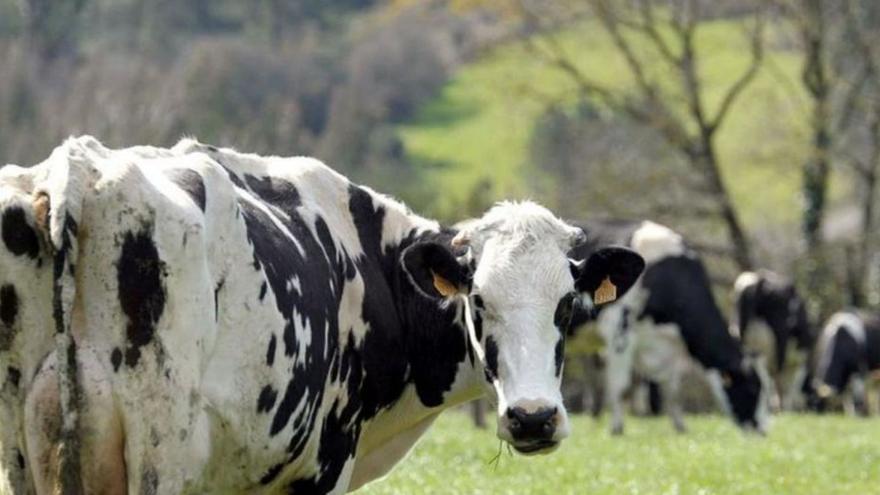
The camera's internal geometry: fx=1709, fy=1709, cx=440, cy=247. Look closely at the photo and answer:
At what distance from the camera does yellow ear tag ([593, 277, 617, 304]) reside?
9596 mm

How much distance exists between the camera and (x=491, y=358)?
8922 mm

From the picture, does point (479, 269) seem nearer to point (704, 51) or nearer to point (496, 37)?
point (496, 37)

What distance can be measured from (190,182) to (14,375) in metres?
1.31

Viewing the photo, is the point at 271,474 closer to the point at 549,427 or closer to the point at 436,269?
the point at 549,427

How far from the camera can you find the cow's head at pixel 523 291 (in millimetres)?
8461

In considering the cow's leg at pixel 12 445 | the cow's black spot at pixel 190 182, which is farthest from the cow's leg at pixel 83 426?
the cow's black spot at pixel 190 182

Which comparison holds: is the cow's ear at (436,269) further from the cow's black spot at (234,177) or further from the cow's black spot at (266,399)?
the cow's black spot at (266,399)

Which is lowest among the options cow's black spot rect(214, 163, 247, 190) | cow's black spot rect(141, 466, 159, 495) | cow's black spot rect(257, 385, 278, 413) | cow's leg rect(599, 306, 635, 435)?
cow's leg rect(599, 306, 635, 435)

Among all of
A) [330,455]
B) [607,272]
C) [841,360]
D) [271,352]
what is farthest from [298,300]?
[841,360]

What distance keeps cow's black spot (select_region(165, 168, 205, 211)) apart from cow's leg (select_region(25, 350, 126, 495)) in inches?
42.3

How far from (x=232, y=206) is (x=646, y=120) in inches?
1529

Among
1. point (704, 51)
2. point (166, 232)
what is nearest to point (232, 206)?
point (166, 232)

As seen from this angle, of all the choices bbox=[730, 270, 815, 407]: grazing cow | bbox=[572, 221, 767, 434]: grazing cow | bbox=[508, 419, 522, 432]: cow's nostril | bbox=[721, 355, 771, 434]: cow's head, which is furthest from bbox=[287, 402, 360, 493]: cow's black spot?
bbox=[730, 270, 815, 407]: grazing cow

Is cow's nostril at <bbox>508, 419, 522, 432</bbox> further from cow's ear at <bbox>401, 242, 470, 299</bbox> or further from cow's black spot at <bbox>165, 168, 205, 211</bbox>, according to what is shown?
cow's black spot at <bbox>165, 168, 205, 211</bbox>
